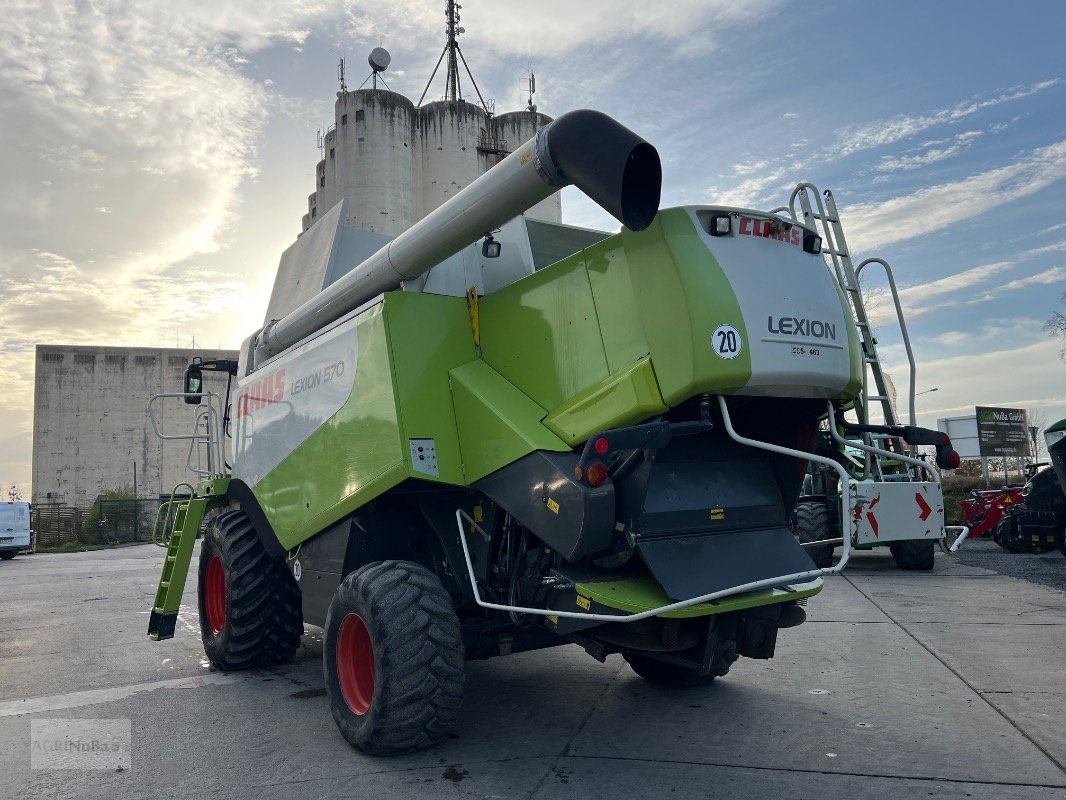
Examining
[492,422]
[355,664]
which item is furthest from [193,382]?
[492,422]

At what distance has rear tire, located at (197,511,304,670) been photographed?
613cm

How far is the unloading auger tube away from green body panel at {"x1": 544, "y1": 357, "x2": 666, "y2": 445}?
0.69m

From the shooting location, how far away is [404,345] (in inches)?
179

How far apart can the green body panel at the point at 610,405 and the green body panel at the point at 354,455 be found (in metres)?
0.93

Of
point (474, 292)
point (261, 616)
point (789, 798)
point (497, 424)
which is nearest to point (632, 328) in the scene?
point (497, 424)

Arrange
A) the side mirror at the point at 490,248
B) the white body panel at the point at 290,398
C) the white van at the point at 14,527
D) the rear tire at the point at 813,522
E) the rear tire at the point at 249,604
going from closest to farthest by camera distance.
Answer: the side mirror at the point at 490,248, the white body panel at the point at 290,398, the rear tire at the point at 249,604, the rear tire at the point at 813,522, the white van at the point at 14,527

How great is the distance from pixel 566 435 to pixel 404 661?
135cm

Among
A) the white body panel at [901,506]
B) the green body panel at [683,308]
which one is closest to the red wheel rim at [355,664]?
the green body panel at [683,308]

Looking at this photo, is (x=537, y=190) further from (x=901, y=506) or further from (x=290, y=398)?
(x=901, y=506)

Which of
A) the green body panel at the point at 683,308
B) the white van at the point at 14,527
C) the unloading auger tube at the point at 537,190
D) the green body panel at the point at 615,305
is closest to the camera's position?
the green body panel at the point at 683,308

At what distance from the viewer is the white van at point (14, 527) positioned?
22469 mm

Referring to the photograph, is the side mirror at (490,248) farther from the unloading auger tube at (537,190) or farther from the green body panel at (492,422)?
the green body panel at (492,422)

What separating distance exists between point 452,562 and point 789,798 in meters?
2.12

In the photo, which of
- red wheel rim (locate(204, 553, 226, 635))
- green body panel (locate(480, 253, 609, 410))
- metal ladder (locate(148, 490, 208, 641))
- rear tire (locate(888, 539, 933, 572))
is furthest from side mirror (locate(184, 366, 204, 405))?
rear tire (locate(888, 539, 933, 572))
